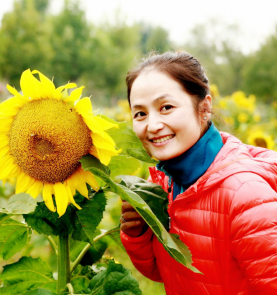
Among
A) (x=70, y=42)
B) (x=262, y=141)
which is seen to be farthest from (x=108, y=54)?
(x=262, y=141)

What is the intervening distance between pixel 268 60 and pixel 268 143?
1349 cm

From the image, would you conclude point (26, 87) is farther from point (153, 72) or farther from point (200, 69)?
point (200, 69)

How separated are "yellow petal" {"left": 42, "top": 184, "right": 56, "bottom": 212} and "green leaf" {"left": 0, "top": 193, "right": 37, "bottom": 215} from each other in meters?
0.03

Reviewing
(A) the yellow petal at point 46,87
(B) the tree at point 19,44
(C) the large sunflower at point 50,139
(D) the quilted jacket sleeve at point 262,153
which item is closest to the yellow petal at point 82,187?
(C) the large sunflower at point 50,139

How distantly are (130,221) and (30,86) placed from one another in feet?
1.68

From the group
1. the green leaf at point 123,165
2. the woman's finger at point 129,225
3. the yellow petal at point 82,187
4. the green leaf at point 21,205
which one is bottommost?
the woman's finger at point 129,225

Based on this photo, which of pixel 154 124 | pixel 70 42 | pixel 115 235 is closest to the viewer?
pixel 154 124

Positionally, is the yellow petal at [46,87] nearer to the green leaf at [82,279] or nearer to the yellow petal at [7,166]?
the yellow petal at [7,166]

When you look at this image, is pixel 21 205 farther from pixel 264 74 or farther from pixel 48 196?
pixel 264 74

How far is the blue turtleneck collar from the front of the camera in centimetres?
111

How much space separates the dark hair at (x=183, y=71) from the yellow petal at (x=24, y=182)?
1.67ft

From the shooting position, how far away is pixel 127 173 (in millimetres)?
991

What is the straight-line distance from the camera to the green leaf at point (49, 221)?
0.84 metres

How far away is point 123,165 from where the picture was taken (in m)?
0.97
